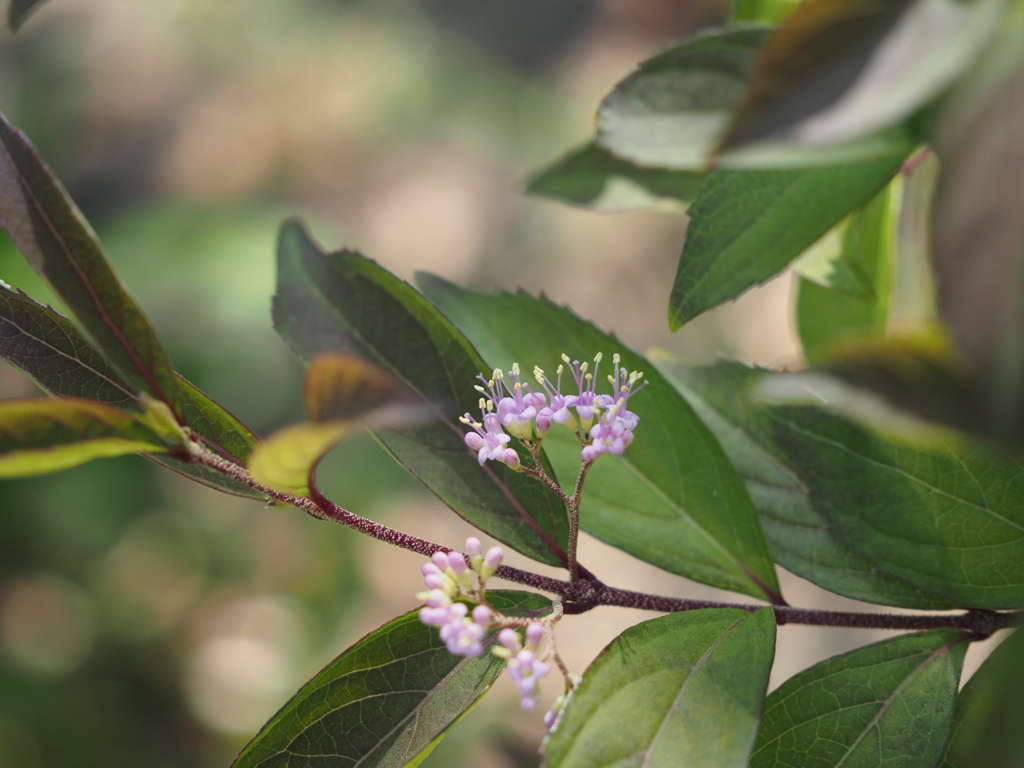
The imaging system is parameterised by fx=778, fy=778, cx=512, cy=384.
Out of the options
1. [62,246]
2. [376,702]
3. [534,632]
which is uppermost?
[62,246]

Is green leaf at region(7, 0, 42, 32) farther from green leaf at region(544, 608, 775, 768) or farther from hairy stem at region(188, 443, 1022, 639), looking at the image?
green leaf at region(544, 608, 775, 768)

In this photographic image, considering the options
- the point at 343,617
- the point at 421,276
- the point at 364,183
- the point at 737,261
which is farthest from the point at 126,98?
the point at 737,261

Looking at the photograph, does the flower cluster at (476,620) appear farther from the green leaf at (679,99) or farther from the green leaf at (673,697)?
the green leaf at (679,99)

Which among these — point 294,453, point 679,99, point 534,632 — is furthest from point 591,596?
point 679,99

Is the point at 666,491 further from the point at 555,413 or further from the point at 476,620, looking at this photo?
the point at 476,620

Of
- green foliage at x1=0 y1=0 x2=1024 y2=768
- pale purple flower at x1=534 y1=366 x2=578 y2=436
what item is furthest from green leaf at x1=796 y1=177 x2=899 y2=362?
pale purple flower at x1=534 y1=366 x2=578 y2=436
